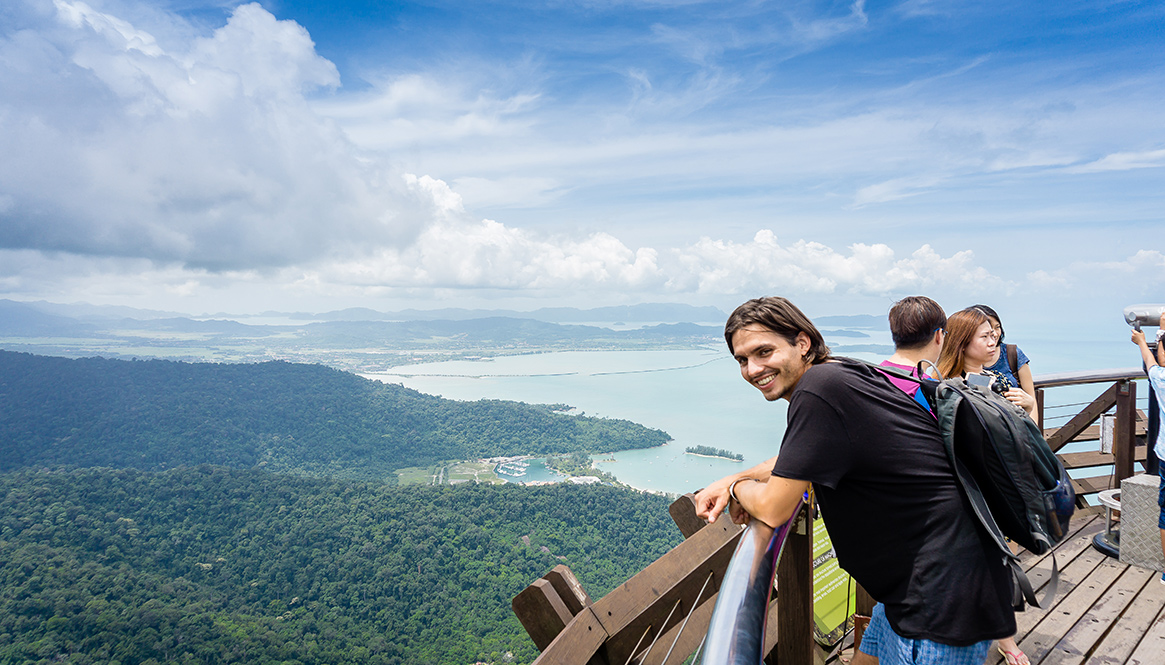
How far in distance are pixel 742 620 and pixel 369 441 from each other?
81352 mm

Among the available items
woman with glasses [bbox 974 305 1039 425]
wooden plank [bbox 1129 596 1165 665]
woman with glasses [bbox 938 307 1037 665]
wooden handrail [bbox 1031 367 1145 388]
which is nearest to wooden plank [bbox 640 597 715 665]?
woman with glasses [bbox 938 307 1037 665]

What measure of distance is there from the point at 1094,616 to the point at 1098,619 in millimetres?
20

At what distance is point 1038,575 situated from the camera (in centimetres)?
245

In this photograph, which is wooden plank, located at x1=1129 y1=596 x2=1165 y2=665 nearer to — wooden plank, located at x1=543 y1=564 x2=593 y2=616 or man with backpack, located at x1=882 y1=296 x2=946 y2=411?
man with backpack, located at x1=882 y1=296 x2=946 y2=411

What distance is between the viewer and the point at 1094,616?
2172 mm

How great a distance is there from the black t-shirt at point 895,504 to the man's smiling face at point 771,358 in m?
0.13

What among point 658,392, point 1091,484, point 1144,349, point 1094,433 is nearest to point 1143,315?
point 1144,349

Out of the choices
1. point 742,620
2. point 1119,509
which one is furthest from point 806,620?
point 1119,509

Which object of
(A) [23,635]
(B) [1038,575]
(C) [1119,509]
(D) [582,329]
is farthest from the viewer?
(D) [582,329]

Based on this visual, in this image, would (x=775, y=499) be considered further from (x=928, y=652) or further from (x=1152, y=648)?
(x=1152, y=648)

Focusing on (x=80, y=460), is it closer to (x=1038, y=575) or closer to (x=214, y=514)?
(x=214, y=514)

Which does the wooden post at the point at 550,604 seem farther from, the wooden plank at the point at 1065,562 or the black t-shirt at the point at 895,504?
the wooden plank at the point at 1065,562

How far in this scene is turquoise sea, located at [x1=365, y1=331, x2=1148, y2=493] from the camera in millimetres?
62188

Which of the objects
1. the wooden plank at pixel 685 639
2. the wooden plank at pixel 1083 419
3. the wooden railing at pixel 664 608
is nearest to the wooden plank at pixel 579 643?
the wooden railing at pixel 664 608
